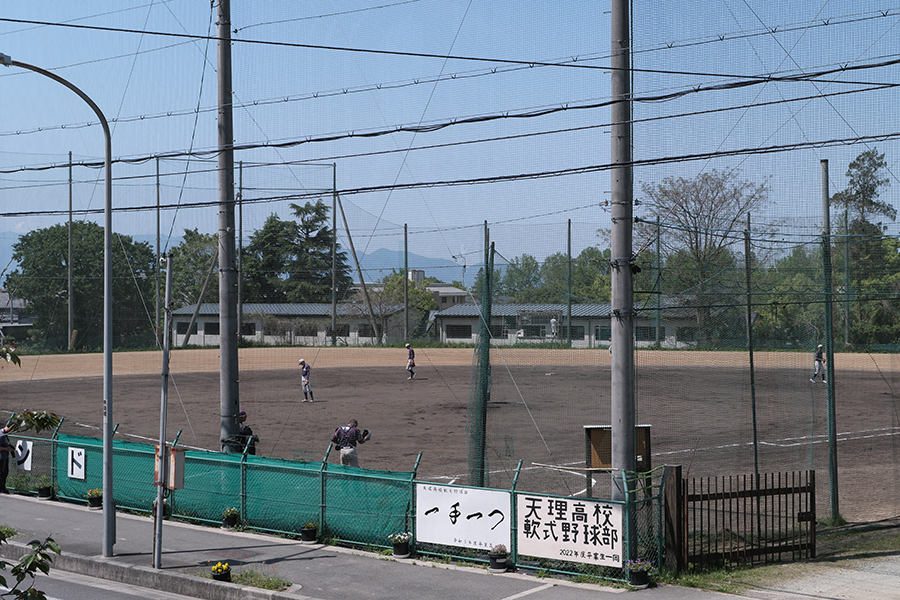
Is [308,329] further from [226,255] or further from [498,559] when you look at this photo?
[498,559]

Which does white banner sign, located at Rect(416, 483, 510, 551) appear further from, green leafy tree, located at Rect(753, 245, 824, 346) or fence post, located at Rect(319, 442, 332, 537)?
green leafy tree, located at Rect(753, 245, 824, 346)

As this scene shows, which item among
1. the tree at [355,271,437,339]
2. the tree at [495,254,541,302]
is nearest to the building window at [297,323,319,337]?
the tree at [355,271,437,339]

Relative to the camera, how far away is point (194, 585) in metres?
11.1

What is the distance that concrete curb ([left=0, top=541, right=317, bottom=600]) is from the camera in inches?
419

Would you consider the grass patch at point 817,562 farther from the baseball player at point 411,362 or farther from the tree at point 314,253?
the baseball player at point 411,362

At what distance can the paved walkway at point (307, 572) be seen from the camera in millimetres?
10312

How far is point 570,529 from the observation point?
440 inches

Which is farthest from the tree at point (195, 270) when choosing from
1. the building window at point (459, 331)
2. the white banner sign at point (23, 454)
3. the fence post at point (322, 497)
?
the fence post at point (322, 497)

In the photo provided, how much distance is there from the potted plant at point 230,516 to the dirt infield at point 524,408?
2063mm

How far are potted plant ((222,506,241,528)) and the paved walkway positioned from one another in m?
0.21

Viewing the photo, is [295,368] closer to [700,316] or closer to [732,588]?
[700,316]

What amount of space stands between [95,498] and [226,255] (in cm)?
515

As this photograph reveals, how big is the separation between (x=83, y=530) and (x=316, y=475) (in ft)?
13.9

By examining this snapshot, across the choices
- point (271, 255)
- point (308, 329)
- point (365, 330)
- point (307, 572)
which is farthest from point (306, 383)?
point (307, 572)
